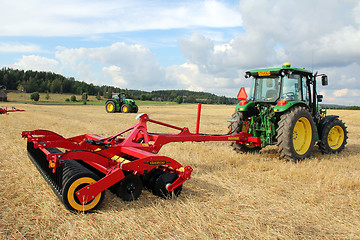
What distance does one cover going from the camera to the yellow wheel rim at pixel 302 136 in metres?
6.97

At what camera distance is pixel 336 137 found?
824 cm

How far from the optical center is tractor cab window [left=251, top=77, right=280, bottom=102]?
282 inches

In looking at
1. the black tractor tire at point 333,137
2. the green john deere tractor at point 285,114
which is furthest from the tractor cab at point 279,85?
the black tractor tire at point 333,137

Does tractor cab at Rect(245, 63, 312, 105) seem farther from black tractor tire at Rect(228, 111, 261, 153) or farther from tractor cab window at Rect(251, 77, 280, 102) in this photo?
black tractor tire at Rect(228, 111, 261, 153)

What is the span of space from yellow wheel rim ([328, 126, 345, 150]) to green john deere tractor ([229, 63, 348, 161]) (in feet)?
0.91

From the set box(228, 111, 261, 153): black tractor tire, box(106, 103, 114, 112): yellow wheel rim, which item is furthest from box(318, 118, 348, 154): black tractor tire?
box(106, 103, 114, 112): yellow wheel rim

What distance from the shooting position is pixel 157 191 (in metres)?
4.03

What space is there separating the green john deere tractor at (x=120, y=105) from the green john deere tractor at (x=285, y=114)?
2137 centimetres

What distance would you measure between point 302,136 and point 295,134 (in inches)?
11.1

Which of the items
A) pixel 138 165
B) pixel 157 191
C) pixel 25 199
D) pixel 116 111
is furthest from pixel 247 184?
pixel 116 111

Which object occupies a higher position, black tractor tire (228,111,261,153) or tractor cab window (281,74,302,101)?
tractor cab window (281,74,302,101)

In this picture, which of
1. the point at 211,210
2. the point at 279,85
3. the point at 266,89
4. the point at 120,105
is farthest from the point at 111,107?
the point at 211,210

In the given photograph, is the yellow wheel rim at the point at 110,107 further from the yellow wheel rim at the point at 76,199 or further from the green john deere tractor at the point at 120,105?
the yellow wheel rim at the point at 76,199

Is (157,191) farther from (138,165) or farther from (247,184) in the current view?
(247,184)
